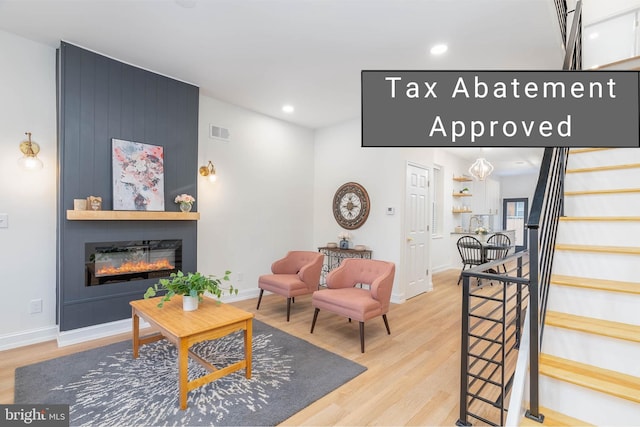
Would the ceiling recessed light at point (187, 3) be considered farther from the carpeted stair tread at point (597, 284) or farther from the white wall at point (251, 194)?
the carpeted stair tread at point (597, 284)

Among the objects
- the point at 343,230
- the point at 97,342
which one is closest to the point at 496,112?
the point at 343,230

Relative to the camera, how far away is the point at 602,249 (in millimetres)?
1864

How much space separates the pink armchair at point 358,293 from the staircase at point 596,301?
1.50 metres

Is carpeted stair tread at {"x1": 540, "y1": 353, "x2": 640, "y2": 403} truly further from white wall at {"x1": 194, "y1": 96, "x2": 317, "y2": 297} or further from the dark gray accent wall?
white wall at {"x1": 194, "y1": 96, "x2": 317, "y2": 297}

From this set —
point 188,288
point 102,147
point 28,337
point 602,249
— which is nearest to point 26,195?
point 102,147

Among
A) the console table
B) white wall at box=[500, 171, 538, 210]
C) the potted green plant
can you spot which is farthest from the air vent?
white wall at box=[500, 171, 538, 210]

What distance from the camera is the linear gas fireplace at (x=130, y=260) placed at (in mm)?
3141

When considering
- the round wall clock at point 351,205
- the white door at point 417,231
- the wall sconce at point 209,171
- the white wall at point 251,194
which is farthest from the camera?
the round wall clock at point 351,205

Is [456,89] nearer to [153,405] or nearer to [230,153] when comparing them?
[153,405]

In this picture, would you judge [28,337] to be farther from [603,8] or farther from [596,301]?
[603,8]

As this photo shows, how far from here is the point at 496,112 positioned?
6.17 feet

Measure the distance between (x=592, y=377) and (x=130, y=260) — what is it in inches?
158

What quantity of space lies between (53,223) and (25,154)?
711mm

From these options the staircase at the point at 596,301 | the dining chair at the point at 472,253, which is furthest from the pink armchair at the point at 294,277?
the dining chair at the point at 472,253
